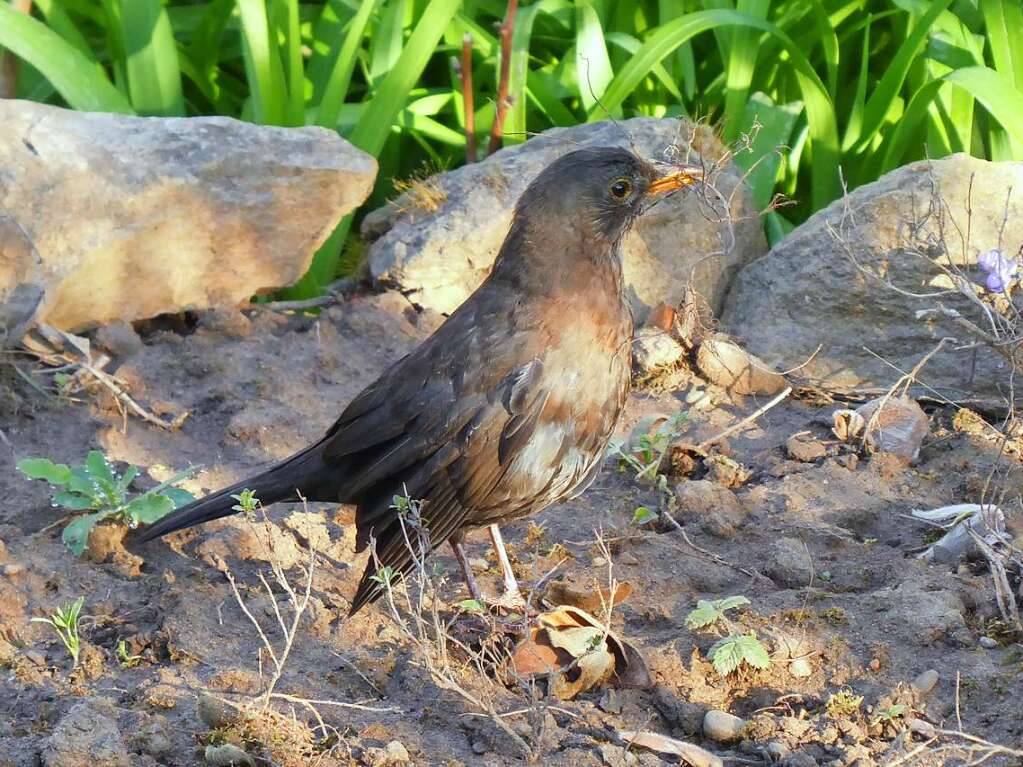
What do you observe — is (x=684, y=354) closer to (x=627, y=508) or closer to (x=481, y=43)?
(x=627, y=508)

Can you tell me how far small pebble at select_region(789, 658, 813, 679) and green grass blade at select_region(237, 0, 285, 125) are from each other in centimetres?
358

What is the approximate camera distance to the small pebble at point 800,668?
350 cm

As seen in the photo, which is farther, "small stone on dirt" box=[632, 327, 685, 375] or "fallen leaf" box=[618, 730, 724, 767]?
"small stone on dirt" box=[632, 327, 685, 375]

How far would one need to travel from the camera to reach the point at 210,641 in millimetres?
3678

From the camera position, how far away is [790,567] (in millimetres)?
4039

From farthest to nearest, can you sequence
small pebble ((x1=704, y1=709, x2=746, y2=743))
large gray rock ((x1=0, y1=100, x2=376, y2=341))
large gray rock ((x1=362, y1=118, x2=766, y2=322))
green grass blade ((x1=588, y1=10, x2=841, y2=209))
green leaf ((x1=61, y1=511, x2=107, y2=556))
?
green grass blade ((x1=588, y1=10, x2=841, y2=209)) < large gray rock ((x1=362, y1=118, x2=766, y2=322)) < large gray rock ((x1=0, y1=100, x2=376, y2=341)) < green leaf ((x1=61, y1=511, x2=107, y2=556)) < small pebble ((x1=704, y1=709, x2=746, y2=743))

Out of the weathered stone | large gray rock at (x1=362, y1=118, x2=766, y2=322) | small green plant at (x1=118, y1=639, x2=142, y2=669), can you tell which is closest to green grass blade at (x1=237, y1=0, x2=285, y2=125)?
large gray rock at (x1=362, y1=118, x2=766, y2=322)

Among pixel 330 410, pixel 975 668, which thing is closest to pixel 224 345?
pixel 330 410

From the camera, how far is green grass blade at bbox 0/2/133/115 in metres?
5.71

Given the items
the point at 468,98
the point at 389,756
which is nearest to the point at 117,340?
the point at 468,98

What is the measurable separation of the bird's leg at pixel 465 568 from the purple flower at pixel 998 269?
7.02ft

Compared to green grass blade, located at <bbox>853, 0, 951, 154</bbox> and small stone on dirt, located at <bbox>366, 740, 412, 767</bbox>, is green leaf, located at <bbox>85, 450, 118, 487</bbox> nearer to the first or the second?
small stone on dirt, located at <bbox>366, 740, 412, 767</bbox>

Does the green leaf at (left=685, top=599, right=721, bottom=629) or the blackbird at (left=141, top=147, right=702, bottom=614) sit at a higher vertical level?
the blackbird at (left=141, top=147, right=702, bottom=614)

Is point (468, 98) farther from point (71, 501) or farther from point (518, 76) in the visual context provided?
point (71, 501)
